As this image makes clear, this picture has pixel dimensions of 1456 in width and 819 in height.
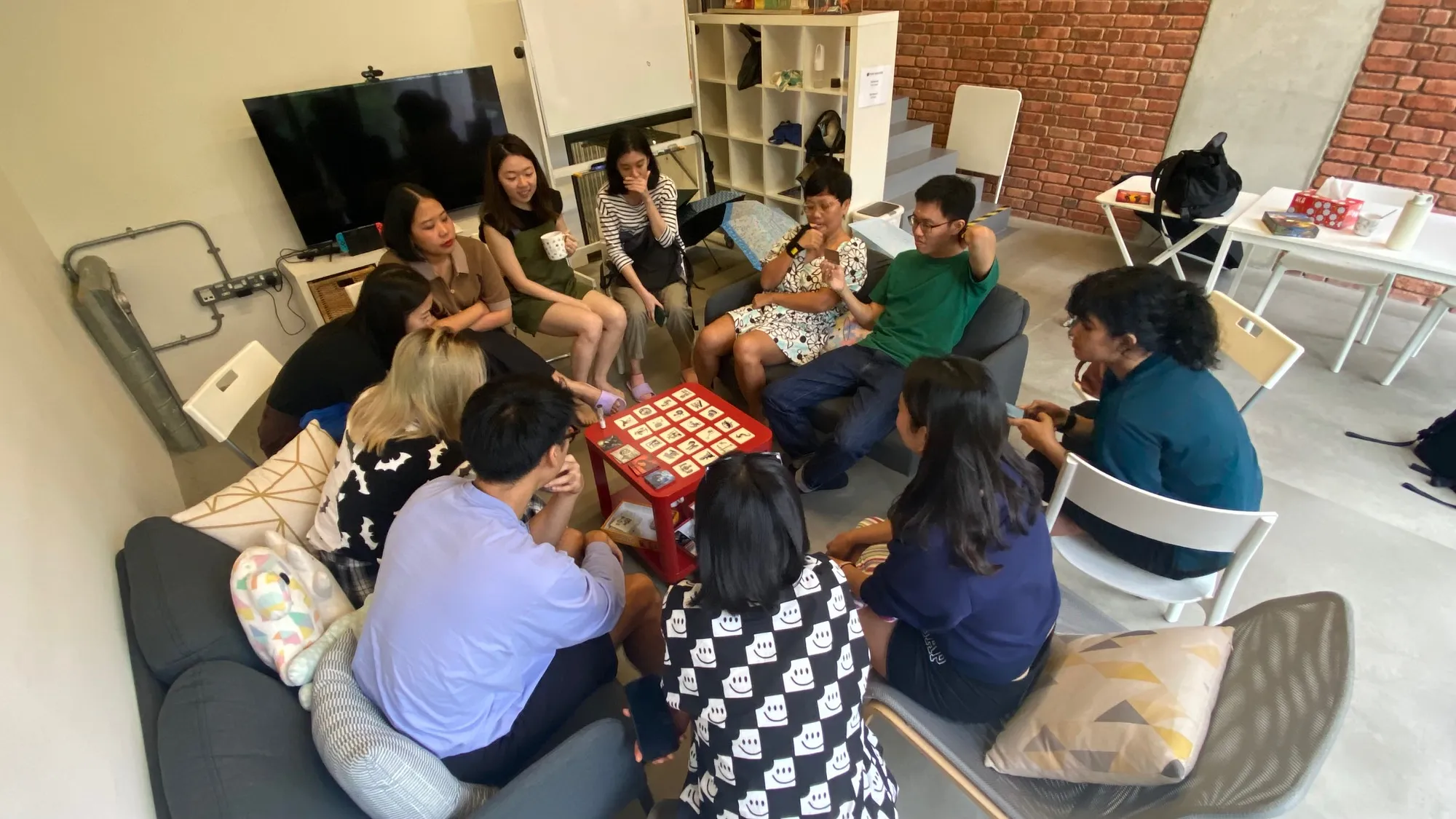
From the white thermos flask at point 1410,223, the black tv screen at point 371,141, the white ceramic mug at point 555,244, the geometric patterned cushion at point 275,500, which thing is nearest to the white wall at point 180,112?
the black tv screen at point 371,141

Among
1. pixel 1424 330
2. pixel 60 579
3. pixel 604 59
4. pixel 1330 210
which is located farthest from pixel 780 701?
pixel 604 59

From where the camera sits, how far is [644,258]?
3230mm

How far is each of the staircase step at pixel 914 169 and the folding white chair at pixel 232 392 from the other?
12.4 feet

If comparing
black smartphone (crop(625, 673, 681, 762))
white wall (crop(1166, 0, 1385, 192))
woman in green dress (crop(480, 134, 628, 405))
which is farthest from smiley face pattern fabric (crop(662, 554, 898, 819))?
white wall (crop(1166, 0, 1385, 192))

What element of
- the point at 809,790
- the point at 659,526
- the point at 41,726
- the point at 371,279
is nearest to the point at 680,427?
the point at 659,526

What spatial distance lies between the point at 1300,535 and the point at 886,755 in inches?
67.6

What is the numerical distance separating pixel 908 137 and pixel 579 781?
15.7 ft

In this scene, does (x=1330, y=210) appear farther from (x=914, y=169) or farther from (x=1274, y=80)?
(x=914, y=169)

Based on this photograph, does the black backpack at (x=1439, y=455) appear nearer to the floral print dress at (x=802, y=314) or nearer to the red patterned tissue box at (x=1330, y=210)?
the red patterned tissue box at (x=1330, y=210)

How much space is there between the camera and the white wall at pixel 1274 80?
3475mm

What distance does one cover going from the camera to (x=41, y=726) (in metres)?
0.91

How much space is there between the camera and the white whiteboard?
142 inches

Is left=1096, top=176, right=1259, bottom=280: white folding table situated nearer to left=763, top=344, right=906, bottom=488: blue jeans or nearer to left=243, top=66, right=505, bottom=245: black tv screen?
left=763, top=344, right=906, bottom=488: blue jeans

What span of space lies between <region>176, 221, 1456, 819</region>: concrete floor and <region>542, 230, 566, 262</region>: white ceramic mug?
0.79 meters
